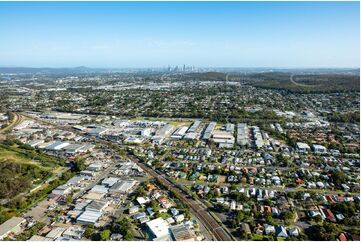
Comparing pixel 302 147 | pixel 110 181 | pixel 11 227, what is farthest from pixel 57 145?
pixel 302 147

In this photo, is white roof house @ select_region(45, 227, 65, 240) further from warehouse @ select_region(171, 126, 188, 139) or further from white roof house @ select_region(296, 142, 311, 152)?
white roof house @ select_region(296, 142, 311, 152)

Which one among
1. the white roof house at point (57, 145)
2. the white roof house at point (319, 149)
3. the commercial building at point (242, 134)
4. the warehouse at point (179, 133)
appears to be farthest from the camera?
the warehouse at point (179, 133)

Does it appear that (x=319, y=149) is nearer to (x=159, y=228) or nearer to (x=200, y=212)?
(x=200, y=212)

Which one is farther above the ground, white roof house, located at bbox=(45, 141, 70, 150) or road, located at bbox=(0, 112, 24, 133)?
white roof house, located at bbox=(45, 141, 70, 150)

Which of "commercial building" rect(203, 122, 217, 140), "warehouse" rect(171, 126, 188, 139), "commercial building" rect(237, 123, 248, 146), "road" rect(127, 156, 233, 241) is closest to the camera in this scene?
"road" rect(127, 156, 233, 241)

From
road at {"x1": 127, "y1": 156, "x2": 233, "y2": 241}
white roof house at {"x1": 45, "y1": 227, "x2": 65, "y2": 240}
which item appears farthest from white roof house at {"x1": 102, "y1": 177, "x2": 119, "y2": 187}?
white roof house at {"x1": 45, "y1": 227, "x2": 65, "y2": 240}

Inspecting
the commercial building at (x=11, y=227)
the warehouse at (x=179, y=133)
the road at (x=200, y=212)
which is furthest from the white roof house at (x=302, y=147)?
the commercial building at (x=11, y=227)

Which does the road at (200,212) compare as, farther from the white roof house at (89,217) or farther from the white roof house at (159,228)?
the white roof house at (89,217)

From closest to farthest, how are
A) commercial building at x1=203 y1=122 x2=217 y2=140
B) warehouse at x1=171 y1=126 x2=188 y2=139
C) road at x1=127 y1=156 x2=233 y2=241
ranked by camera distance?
1. road at x1=127 y1=156 x2=233 y2=241
2. commercial building at x1=203 y1=122 x2=217 y2=140
3. warehouse at x1=171 y1=126 x2=188 y2=139
